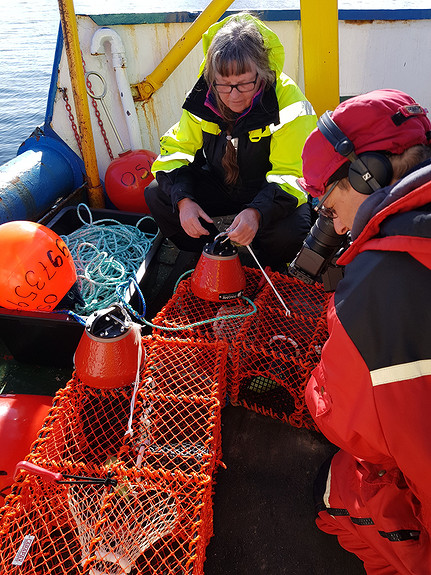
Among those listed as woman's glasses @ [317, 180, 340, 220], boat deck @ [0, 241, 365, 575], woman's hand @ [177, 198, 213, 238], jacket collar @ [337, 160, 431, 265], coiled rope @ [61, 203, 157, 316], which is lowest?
boat deck @ [0, 241, 365, 575]

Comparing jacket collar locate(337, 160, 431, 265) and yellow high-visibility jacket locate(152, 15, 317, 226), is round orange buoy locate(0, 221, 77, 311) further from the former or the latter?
jacket collar locate(337, 160, 431, 265)

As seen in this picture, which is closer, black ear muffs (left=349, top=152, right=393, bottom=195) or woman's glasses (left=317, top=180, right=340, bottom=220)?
black ear muffs (left=349, top=152, right=393, bottom=195)

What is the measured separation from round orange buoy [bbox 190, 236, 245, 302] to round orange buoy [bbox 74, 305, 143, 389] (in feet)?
1.75

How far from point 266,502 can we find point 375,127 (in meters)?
1.73

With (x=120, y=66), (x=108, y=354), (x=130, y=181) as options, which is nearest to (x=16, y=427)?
(x=108, y=354)

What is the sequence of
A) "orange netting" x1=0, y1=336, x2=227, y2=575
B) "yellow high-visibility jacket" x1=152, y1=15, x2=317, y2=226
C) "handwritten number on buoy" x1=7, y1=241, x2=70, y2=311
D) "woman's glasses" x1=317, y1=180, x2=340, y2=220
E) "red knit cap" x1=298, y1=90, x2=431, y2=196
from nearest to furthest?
"red knit cap" x1=298, y1=90, x2=431, y2=196, "orange netting" x1=0, y1=336, x2=227, y2=575, "woman's glasses" x1=317, y1=180, x2=340, y2=220, "handwritten number on buoy" x1=7, y1=241, x2=70, y2=311, "yellow high-visibility jacket" x1=152, y1=15, x2=317, y2=226

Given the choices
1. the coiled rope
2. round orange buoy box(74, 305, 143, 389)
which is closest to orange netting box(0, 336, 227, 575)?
round orange buoy box(74, 305, 143, 389)

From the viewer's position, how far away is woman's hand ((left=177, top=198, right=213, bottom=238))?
8.50 feet

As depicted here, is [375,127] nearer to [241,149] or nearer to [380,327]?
[380,327]

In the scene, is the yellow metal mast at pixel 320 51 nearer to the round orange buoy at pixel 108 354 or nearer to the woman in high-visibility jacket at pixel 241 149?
the woman in high-visibility jacket at pixel 241 149

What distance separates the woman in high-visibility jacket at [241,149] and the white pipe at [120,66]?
4.22ft

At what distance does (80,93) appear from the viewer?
130 inches

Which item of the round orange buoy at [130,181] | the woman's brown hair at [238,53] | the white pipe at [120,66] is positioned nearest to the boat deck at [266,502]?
the round orange buoy at [130,181]

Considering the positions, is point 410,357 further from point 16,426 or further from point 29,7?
point 29,7
